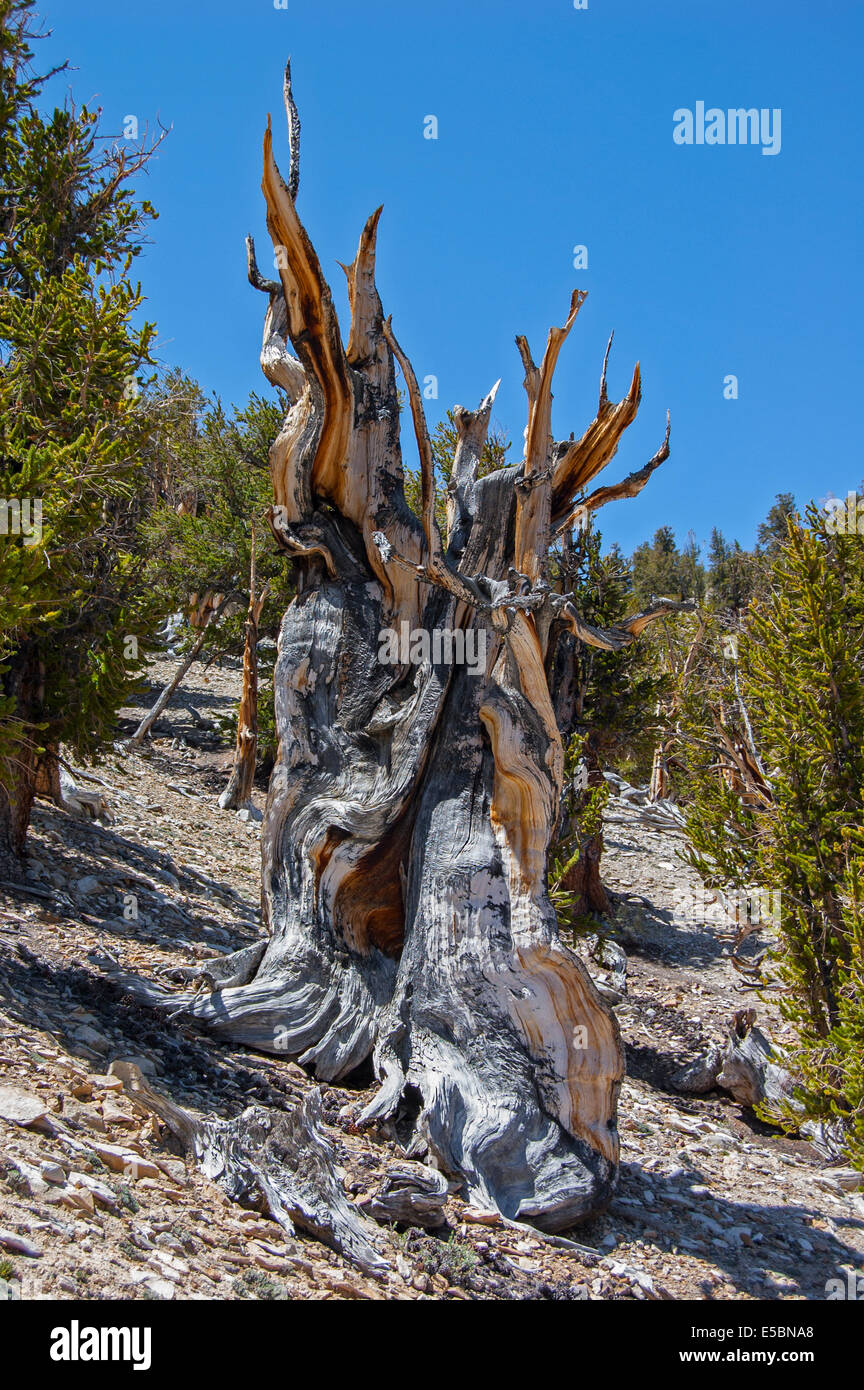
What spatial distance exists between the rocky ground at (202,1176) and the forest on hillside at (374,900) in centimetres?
2

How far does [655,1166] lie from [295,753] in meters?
2.86

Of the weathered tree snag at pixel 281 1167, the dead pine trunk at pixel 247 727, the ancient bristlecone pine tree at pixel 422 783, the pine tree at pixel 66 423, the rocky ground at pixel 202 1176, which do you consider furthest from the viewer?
the dead pine trunk at pixel 247 727

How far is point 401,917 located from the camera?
502 cm

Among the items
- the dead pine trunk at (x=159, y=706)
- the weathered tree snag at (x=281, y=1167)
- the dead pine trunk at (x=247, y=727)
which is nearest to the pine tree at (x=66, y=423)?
the weathered tree snag at (x=281, y=1167)

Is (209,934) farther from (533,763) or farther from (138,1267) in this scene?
(138,1267)

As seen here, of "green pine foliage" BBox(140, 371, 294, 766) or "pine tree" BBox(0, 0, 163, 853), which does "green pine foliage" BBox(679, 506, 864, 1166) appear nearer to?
"pine tree" BBox(0, 0, 163, 853)

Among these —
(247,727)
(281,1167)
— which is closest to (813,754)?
(281,1167)

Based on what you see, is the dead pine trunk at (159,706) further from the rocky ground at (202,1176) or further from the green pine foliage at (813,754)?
the green pine foliage at (813,754)

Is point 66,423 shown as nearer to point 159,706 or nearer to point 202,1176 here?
point 202,1176

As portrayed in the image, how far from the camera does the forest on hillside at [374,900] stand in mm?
3281

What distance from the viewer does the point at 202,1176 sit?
127 inches

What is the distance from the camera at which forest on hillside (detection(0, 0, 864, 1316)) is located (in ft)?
10.8
